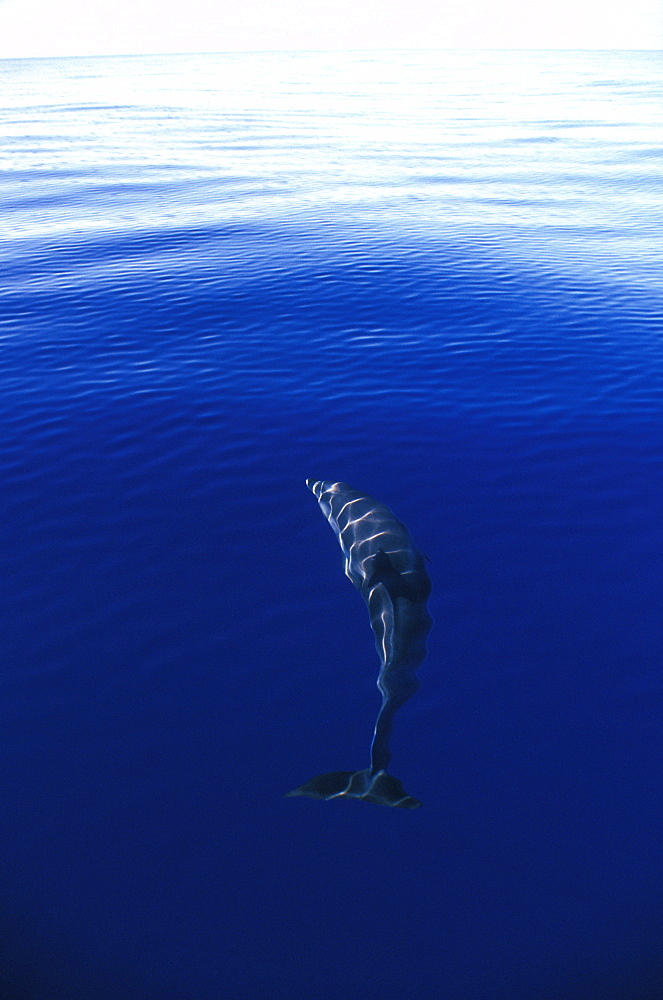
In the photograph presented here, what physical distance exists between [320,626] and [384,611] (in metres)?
1.99

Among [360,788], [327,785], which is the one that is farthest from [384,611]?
[327,785]

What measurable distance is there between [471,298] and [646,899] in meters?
29.2

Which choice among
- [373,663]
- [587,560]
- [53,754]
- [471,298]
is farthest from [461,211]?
[53,754]

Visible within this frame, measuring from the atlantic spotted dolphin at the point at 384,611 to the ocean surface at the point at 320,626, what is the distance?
1.99 feet

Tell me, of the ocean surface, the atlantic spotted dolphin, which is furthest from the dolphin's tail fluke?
the ocean surface

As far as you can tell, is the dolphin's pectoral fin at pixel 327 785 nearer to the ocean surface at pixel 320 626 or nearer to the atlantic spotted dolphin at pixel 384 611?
the atlantic spotted dolphin at pixel 384 611

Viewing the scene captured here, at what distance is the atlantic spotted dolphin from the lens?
40.0 ft

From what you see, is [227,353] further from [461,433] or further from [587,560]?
[587,560]

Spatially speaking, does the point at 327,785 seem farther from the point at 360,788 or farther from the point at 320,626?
the point at 320,626

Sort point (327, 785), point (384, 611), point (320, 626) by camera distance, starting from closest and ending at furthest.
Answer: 1. point (327, 785)
2. point (384, 611)
3. point (320, 626)

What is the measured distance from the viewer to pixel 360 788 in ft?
40.0

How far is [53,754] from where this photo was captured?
13.5m

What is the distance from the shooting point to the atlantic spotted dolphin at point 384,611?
12203 millimetres

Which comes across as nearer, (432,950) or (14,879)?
(432,950)
